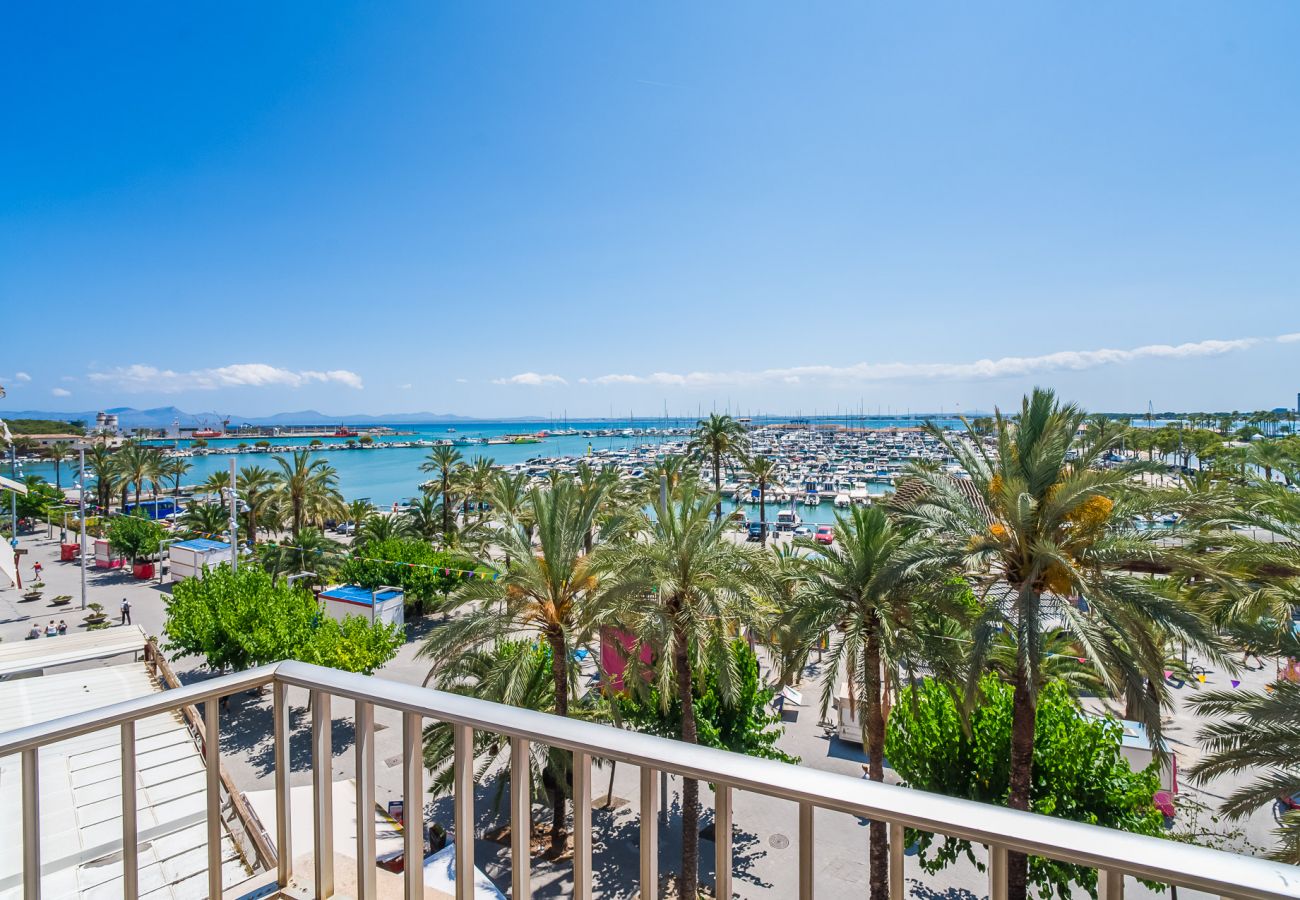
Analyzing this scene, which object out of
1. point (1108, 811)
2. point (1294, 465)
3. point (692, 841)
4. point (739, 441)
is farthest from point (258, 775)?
point (739, 441)

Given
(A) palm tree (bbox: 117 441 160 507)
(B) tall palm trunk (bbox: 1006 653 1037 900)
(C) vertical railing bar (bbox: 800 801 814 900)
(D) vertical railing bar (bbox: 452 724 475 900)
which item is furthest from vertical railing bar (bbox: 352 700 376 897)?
(A) palm tree (bbox: 117 441 160 507)

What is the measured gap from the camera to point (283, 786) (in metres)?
2.22

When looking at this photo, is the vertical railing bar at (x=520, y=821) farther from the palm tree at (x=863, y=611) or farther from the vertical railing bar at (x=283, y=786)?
the palm tree at (x=863, y=611)

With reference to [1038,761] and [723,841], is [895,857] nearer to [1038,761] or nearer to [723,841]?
[723,841]

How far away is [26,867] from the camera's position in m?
1.77

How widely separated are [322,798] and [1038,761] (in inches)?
489

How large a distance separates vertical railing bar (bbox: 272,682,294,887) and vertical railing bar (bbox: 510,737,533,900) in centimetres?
92

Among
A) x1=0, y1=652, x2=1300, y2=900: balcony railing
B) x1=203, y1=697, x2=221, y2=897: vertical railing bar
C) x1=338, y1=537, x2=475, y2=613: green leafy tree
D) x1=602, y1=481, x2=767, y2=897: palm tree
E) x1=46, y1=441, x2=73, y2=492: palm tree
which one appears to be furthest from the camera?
x1=46, y1=441, x2=73, y2=492: palm tree

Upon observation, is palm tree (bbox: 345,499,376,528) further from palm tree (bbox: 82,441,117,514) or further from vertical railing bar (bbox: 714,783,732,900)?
vertical railing bar (bbox: 714,783,732,900)

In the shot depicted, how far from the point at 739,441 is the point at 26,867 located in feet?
112

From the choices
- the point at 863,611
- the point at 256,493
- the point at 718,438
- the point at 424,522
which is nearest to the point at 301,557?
the point at 424,522

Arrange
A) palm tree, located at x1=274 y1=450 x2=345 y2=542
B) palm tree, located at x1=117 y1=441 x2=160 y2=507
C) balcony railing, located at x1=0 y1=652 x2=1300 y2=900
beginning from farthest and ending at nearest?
palm tree, located at x1=117 y1=441 x2=160 y2=507, palm tree, located at x1=274 y1=450 x2=345 y2=542, balcony railing, located at x1=0 y1=652 x2=1300 y2=900

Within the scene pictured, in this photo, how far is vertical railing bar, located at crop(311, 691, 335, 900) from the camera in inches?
82.1

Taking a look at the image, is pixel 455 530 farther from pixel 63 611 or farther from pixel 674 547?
pixel 674 547
